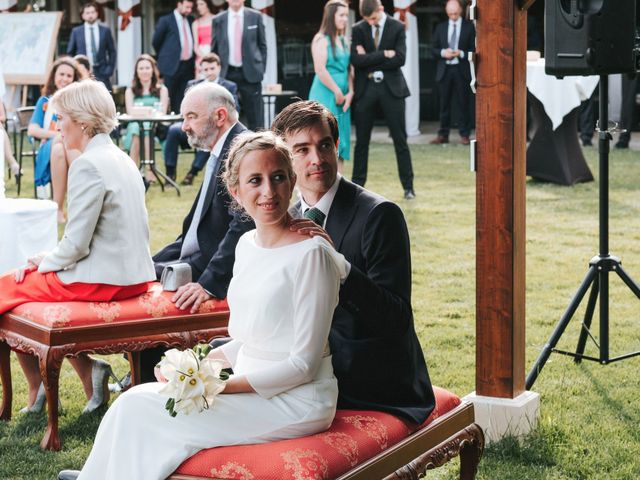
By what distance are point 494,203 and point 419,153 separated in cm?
1043

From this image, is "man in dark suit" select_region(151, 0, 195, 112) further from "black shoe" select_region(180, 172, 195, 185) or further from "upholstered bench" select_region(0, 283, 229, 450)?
"upholstered bench" select_region(0, 283, 229, 450)

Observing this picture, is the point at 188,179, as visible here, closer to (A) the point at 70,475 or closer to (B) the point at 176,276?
(B) the point at 176,276

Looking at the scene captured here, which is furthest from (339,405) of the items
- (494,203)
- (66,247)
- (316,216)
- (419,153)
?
(419,153)

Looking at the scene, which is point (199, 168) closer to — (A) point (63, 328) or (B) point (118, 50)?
(B) point (118, 50)

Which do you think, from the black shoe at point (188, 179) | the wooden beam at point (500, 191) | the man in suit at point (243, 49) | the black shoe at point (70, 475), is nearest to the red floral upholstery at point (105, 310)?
the black shoe at point (70, 475)

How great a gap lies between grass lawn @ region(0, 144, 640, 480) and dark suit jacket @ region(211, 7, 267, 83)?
7.11 feet

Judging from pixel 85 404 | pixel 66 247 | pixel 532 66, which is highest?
pixel 532 66

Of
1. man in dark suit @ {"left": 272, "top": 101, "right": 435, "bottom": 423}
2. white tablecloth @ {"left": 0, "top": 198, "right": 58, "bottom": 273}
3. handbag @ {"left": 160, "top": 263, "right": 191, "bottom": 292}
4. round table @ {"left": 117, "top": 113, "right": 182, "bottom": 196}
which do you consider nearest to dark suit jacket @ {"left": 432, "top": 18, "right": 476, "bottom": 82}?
round table @ {"left": 117, "top": 113, "right": 182, "bottom": 196}

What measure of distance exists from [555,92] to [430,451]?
8175 mm

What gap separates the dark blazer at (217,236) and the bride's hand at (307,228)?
5.15 ft

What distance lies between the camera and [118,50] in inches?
727

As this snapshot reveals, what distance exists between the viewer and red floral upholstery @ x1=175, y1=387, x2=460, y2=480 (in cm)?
274

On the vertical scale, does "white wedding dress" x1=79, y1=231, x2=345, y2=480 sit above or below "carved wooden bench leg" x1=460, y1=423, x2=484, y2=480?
above

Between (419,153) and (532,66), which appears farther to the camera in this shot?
(419,153)
